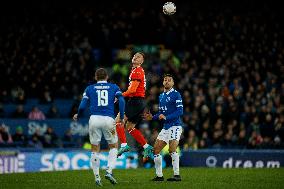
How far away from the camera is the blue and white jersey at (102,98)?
15641 mm

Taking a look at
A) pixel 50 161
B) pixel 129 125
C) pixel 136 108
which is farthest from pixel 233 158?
pixel 136 108

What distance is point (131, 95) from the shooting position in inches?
696

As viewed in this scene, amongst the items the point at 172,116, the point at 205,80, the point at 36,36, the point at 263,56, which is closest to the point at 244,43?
the point at 263,56

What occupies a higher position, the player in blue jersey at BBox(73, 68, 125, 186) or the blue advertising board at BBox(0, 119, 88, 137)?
the blue advertising board at BBox(0, 119, 88, 137)

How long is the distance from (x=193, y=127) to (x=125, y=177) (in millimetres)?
9493

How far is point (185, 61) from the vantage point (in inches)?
1292

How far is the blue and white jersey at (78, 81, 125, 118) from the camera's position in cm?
1564

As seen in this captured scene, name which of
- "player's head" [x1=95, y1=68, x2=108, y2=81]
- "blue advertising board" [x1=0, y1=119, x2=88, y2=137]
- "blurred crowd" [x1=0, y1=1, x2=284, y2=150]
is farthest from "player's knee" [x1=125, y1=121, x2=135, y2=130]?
"blue advertising board" [x1=0, y1=119, x2=88, y2=137]

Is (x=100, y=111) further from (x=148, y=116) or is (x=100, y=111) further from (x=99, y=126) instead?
(x=148, y=116)

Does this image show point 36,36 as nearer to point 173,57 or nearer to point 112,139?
point 173,57

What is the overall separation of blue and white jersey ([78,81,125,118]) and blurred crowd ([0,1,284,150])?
36.7 ft

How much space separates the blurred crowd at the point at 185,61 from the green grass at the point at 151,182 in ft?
21.8

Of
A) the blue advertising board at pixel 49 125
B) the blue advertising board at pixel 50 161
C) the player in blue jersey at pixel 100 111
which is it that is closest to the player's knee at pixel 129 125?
the player in blue jersey at pixel 100 111

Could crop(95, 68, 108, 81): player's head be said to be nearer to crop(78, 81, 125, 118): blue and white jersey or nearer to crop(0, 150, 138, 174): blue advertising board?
crop(78, 81, 125, 118): blue and white jersey
